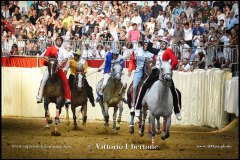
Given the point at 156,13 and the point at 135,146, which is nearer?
the point at 135,146

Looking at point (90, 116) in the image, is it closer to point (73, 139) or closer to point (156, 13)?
point (156, 13)

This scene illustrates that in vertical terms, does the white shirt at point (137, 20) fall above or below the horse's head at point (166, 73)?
above

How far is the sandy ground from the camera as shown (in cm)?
1641

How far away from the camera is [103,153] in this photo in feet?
54.6

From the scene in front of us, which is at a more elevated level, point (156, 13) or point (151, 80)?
point (156, 13)

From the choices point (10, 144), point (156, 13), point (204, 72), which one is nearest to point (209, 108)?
point (204, 72)

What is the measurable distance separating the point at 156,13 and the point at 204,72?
16.9 feet

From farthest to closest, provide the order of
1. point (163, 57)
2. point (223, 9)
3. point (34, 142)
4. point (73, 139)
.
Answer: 1. point (223, 9)
2. point (73, 139)
3. point (34, 142)
4. point (163, 57)

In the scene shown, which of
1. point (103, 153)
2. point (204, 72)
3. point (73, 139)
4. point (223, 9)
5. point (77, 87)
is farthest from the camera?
point (223, 9)

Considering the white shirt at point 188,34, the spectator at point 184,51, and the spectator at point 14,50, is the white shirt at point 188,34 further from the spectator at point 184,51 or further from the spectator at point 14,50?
the spectator at point 14,50

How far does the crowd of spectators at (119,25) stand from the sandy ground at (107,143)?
3281 mm

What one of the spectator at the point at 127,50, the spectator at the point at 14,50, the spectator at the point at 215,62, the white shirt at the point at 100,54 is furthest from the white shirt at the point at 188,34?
the spectator at the point at 14,50

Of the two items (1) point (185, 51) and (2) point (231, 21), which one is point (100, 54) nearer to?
(1) point (185, 51)

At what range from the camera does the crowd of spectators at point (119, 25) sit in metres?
27.3
